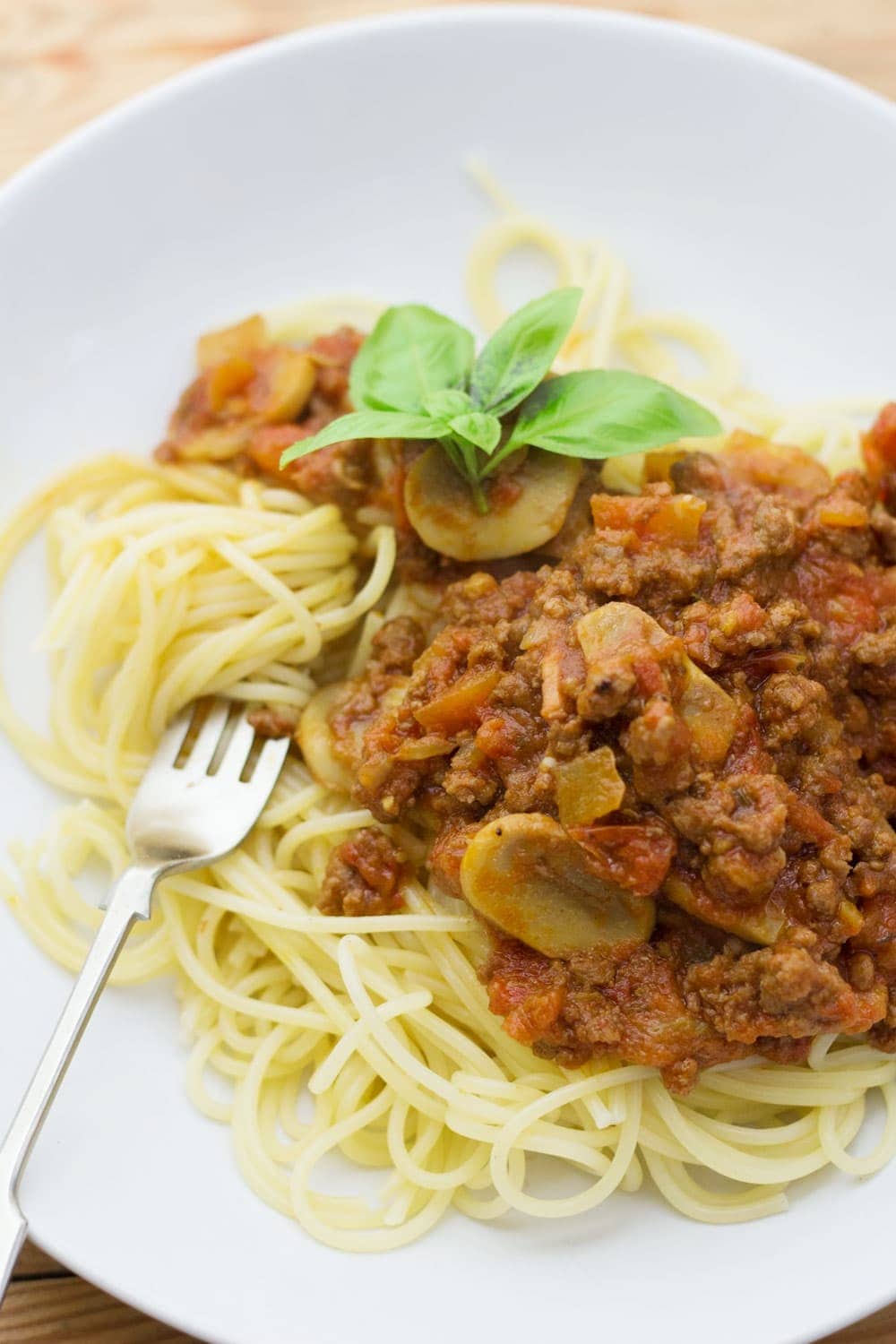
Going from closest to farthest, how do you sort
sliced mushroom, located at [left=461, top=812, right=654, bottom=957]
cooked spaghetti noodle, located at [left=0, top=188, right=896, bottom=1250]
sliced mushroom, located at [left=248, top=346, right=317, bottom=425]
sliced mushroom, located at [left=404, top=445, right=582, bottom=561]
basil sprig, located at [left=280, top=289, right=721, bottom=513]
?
sliced mushroom, located at [left=461, top=812, right=654, bottom=957]
cooked spaghetti noodle, located at [left=0, top=188, right=896, bottom=1250]
basil sprig, located at [left=280, top=289, right=721, bottom=513]
sliced mushroom, located at [left=404, top=445, right=582, bottom=561]
sliced mushroom, located at [left=248, top=346, right=317, bottom=425]

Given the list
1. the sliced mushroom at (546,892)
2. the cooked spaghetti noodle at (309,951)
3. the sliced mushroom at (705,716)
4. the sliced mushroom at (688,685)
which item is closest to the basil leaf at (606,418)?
the cooked spaghetti noodle at (309,951)

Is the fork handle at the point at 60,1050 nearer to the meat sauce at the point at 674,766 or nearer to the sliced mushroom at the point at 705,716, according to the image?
the meat sauce at the point at 674,766

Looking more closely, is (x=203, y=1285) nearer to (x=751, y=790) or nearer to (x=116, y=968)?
(x=116, y=968)

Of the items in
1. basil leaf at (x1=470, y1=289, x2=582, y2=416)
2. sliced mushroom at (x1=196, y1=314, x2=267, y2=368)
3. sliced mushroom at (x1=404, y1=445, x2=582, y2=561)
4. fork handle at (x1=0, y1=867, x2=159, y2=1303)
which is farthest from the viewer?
sliced mushroom at (x1=196, y1=314, x2=267, y2=368)

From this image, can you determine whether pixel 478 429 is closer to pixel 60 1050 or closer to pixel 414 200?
pixel 414 200

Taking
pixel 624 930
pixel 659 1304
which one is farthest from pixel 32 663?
pixel 659 1304

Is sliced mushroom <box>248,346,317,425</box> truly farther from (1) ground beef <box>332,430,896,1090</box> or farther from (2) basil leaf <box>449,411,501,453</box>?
(1) ground beef <box>332,430,896,1090</box>

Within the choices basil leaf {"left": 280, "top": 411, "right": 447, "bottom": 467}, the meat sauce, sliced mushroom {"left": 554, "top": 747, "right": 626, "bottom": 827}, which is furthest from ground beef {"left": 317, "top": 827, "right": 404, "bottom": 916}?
basil leaf {"left": 280, "top": 411, "right": 447, "bottom": 467}
